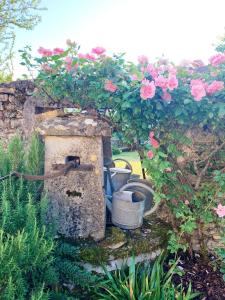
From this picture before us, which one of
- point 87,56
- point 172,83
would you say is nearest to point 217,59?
point 172,83

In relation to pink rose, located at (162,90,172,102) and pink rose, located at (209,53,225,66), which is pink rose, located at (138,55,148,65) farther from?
pink rose, located at (209,53,225,66)

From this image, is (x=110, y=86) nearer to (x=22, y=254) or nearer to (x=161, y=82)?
(x=161, y=82)

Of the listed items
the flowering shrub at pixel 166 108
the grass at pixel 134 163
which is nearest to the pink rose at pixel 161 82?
the flowering shrub at pixel 166 108

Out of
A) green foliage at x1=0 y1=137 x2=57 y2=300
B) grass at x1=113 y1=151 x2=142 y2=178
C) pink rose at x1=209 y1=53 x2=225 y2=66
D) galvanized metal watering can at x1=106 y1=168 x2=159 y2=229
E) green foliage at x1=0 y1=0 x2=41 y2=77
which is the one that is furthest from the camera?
green foliage at x1=0 y1=0 x2=41 y2=77

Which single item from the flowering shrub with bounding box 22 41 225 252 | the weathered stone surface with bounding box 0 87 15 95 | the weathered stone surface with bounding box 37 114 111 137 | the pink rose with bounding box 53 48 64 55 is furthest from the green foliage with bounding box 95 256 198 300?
the weathered stone surface with bounding box 0 87 15 95

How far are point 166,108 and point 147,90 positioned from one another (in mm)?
349

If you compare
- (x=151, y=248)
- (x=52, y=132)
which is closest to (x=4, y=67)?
(x=52, y=132)

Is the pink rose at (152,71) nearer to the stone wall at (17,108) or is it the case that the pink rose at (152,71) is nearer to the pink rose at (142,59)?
the pink rose at (142,59)

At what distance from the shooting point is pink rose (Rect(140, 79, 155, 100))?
2.05m

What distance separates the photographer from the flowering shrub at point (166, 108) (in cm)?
221

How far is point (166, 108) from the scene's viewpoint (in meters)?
2.33

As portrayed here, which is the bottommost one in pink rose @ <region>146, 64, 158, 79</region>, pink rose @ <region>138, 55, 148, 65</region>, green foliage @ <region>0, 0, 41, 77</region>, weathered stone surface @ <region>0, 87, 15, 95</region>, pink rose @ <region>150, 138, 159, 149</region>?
pink rose @ <region>150, 138, 159, 149</region>

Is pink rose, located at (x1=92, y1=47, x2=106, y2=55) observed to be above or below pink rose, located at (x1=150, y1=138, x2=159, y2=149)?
above

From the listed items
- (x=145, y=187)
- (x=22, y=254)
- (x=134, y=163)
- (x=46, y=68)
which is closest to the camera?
(x=22, y=254)
